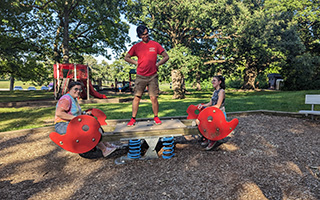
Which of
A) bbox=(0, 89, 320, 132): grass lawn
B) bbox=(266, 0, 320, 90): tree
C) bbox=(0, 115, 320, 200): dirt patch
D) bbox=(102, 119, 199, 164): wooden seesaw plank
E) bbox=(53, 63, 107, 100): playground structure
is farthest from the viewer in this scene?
bbox=(266, 0, 320, 90): tree

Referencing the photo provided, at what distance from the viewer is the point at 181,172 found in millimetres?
3184

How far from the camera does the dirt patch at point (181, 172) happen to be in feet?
8.66

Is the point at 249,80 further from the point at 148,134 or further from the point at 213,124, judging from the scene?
the point at 148,134

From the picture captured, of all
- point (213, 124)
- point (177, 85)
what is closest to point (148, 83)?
point (213, 124)

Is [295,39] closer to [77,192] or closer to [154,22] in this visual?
[154,22]

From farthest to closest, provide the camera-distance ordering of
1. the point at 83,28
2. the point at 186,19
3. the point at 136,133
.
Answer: the point at 83,28 < the point at 186,19 < the point at 136,133

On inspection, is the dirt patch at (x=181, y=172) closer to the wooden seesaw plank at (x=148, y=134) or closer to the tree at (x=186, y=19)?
the wooden seesaw plank at (x=148, y=134)

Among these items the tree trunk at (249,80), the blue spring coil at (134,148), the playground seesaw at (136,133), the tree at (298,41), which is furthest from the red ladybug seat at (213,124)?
the tree trunk at (249,80)

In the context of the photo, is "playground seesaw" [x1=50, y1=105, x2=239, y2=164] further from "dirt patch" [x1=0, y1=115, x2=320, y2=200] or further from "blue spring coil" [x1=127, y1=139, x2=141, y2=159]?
"dirt patch" [x1=0, y1=115, x2=320, y2=200]

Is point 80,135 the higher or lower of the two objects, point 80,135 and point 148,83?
the lower

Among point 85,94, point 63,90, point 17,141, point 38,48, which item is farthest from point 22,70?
point 17,141

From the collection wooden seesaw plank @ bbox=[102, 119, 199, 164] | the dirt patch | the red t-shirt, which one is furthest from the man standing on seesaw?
the dirt patch

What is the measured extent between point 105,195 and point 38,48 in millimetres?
21444

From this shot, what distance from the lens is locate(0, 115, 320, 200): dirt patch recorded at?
2.64m
